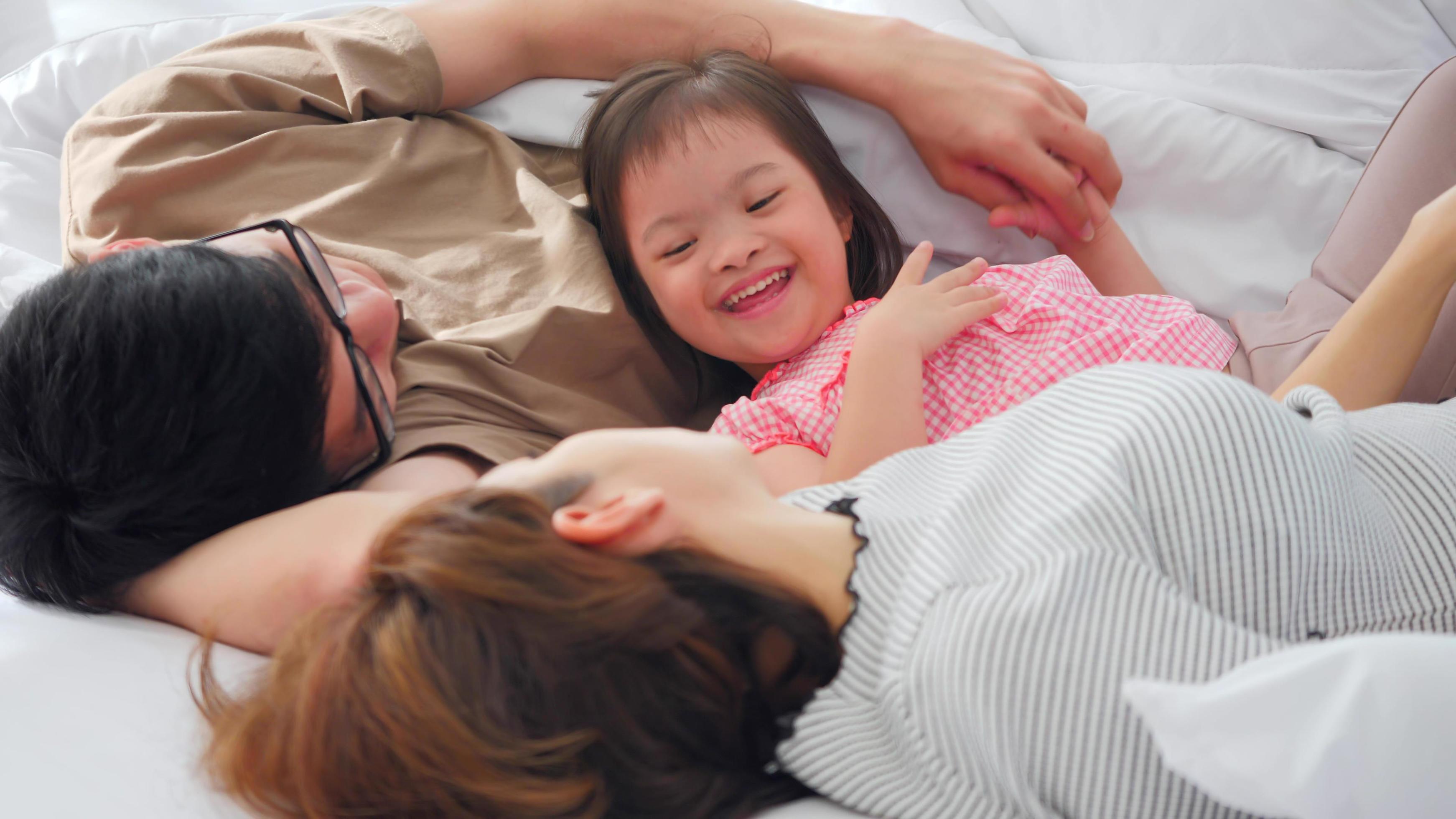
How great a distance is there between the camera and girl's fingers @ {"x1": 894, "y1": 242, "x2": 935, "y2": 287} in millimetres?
1113

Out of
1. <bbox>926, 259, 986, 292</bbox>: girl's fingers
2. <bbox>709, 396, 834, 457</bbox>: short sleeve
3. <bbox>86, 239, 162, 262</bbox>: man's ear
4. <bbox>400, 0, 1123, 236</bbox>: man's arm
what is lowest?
<bbox>709, 396, 834, 457</bbox>: short sleeve

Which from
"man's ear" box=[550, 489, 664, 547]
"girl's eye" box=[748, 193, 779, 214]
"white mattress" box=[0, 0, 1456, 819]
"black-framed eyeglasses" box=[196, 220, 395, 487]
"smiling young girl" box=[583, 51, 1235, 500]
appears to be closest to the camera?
"man's ear" box=[550, 489, 664, 547]

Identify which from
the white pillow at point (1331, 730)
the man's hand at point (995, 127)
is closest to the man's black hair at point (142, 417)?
the white pillow at point (1331, 730)

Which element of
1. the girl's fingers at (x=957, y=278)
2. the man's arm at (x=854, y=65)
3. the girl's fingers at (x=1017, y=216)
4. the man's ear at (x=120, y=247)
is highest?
the man's arm at (x=854, y=65)

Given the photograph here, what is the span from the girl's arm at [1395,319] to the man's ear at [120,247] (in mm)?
1055

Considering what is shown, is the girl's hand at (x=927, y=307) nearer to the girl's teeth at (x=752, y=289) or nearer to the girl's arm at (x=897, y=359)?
the girl's arm at (x=897, y=359)

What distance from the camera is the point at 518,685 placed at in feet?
1.75

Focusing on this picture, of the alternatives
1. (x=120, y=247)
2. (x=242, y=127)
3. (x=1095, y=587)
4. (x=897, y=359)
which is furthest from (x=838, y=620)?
(x=242, y=127)

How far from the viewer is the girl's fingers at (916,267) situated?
1.11 meters

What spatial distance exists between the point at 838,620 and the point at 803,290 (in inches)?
24.0

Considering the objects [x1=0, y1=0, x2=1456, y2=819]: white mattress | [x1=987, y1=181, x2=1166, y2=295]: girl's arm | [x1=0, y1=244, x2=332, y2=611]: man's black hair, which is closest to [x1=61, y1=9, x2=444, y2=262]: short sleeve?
[x1=0, y1=0, x2=1456, y2=819]: white mattress

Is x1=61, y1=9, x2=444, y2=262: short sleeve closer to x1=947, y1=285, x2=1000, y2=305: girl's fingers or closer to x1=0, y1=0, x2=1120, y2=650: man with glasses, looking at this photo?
x1=0, y1=0, x2=1120, y2=650: man with glasses

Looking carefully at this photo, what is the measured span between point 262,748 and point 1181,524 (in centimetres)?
54

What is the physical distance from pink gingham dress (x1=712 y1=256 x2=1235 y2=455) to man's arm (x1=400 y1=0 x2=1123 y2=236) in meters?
0.17
